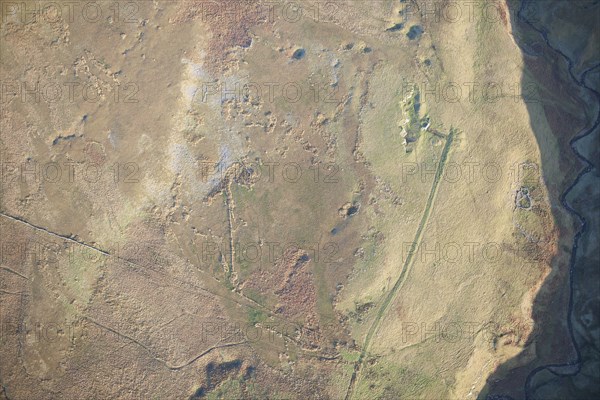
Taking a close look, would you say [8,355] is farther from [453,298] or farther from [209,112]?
[453,298]

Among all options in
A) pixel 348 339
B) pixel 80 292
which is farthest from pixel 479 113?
pixel 80 292

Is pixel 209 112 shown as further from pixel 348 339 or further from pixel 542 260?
pixel 542 260

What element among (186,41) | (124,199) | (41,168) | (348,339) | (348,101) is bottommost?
(348,339)

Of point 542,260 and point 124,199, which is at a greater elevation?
point 124,199

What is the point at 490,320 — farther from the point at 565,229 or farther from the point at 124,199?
the point at 124,199

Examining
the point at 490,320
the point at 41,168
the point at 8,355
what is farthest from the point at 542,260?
the point at 8,355

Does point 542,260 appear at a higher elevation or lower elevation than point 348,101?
lower

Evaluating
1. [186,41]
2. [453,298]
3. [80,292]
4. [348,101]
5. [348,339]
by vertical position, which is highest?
[186,41]

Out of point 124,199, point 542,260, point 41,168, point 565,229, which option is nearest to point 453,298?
point 542,260
